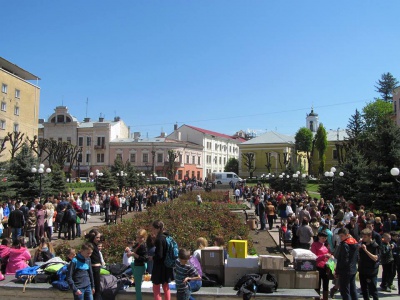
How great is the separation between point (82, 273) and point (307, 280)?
4.53 metres

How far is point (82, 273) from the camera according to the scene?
21.8 ft

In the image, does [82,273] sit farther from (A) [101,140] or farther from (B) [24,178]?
(A) [101,140]

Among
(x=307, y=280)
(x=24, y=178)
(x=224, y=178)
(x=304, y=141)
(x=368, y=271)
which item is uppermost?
(x=304, y=141)

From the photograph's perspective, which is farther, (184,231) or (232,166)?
(232,166)

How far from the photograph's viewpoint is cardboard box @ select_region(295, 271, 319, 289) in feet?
26.6

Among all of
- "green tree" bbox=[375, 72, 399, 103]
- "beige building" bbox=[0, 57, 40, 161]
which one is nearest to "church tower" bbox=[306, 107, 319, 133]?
"green tree" bbox=[375, 72, 399, 103]

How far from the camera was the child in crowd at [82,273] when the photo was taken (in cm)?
655

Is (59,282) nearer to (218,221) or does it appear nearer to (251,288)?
(251,288)

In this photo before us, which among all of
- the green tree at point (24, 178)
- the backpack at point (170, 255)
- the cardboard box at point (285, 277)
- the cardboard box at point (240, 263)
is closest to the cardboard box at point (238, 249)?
the cardboard box at point (240, 263)

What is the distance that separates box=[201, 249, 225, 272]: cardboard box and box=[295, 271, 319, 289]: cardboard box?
1595 millimetres

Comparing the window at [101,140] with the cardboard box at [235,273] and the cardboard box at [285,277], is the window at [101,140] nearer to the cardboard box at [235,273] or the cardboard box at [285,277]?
the cardboard box at [235,273]

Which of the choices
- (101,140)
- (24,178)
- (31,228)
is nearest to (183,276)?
(31,228)

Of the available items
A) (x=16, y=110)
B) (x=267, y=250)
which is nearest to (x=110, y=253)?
(x=267, y=250)

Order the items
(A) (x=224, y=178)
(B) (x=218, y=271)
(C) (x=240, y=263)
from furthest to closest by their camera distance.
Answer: (A) (x=224, y=178) → (B) (x=218, y=271) → (C) (x=240, y=263)
